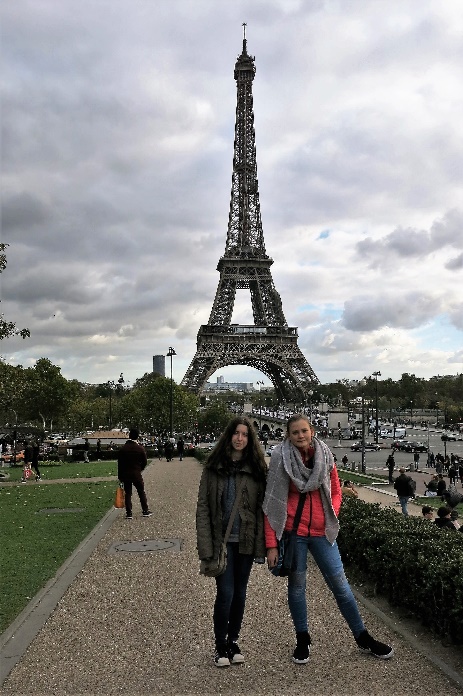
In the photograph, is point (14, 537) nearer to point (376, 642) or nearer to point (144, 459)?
point (144, 459)

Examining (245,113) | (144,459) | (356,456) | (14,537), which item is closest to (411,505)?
(144,459)

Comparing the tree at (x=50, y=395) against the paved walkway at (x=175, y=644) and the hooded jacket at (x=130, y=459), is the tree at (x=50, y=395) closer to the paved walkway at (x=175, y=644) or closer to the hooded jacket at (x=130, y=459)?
the hooded jacket at (x=130, y=459)

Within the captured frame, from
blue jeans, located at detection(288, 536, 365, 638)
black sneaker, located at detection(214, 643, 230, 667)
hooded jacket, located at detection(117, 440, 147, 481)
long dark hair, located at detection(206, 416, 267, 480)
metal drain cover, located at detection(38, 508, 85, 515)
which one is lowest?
metal drain cover, located at detection(38, 508, 85, 515)

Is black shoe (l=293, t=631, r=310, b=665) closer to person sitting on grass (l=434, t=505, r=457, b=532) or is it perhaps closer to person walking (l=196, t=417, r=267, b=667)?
person walking (l=196, t=417, r=267, b=667)

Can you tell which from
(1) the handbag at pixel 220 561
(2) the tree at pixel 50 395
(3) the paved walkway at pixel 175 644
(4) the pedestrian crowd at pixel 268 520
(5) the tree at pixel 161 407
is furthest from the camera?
(2) the tree at pixel 50 395

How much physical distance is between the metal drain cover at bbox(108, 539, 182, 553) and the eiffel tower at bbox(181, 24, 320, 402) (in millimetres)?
69507

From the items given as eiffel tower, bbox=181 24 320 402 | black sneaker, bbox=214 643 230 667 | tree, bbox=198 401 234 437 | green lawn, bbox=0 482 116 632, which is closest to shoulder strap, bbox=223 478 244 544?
black sneaker, bbox=214 643 230 667

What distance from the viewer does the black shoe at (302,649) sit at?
5.54m

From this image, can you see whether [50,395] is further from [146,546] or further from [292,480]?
[292,480]

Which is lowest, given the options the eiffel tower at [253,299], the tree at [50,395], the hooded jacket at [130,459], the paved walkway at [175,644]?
the paved walkway at [175,644]

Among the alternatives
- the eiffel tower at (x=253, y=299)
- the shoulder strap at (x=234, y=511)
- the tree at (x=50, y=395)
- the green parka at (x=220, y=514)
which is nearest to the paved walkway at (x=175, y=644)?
the green parka at (x=220, y=514)

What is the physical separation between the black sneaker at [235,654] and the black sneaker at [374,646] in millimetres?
1041

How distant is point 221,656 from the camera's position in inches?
217

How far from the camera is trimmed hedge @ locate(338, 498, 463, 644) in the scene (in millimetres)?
6102
